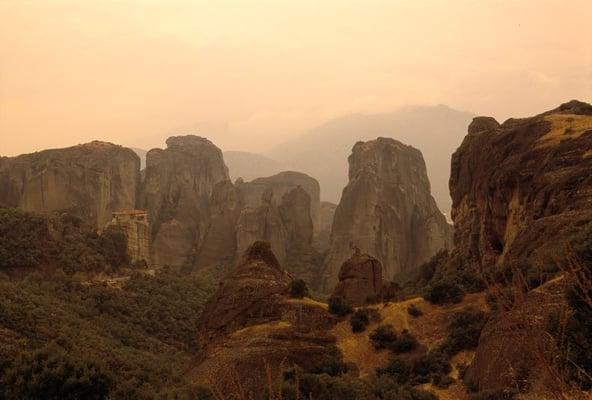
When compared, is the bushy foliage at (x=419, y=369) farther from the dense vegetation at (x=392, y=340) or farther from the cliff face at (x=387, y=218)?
the cliff face at (x=387, y=218)

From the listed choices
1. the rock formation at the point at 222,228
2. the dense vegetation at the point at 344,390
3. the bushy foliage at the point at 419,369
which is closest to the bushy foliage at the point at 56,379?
the dense vegetation at the point at 344,390

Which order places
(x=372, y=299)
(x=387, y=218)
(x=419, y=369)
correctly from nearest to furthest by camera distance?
1. (x=419, y=369)
2. (x=372, y=299)
3. (x=387, y=218)

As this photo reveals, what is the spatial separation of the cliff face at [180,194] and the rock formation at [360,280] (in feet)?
186

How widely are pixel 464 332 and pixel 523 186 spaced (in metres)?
10.7

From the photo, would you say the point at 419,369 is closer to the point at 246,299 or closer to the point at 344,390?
the point at 344,390

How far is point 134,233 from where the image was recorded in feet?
215

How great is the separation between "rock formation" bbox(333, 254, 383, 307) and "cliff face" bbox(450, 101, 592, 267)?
17.4 feet

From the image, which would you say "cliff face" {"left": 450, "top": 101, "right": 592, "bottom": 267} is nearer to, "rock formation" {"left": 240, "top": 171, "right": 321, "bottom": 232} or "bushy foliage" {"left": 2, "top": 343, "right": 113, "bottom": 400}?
"bushy foliage" {"left": 2, "top": 343, "right": 113, "bottom": 400}

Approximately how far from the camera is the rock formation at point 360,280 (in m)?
29.3

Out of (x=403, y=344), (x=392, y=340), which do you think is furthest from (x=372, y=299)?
(x=403, y=344)

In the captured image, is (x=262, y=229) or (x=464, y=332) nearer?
(x=464, y=332)

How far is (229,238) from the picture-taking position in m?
87.1

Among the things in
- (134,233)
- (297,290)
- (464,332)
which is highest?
(297,290)

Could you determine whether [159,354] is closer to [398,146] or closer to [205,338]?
[205,338]
